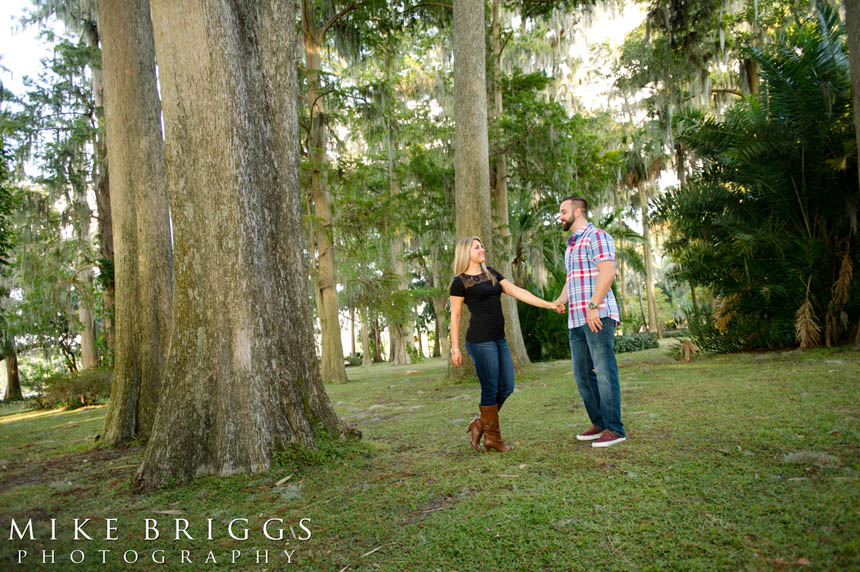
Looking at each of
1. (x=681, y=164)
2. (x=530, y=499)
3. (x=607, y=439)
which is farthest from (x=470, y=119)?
(x=681, y=164)

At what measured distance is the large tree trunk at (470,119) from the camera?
10000mm

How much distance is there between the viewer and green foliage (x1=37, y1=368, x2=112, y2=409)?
46.0 feet

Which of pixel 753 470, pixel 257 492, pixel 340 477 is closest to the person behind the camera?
pixel 753 470

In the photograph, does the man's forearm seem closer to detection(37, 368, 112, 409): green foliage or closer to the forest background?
the forest background

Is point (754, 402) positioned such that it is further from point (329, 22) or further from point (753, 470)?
point (329, 22)

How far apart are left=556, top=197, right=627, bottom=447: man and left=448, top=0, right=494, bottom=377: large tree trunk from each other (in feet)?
18.1

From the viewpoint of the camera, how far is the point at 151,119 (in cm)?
675

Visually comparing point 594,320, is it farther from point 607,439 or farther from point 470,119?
point 470,119

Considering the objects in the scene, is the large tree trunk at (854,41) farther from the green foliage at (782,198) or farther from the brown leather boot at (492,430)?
the brown leather boot at (492,430)

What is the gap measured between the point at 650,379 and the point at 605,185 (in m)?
Result: 8.19

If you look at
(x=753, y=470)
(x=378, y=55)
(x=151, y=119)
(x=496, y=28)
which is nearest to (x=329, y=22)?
(x=378, y=55)

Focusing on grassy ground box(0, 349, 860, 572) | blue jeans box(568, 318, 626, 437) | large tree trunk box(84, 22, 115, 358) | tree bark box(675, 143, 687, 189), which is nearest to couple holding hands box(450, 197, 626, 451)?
blue jeans box(568, 318, 626, 437)

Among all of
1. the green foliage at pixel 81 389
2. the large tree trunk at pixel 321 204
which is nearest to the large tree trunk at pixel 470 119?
the large tree trunk at pixel 321 204

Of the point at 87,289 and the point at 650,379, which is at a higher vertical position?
the point at 87,289
